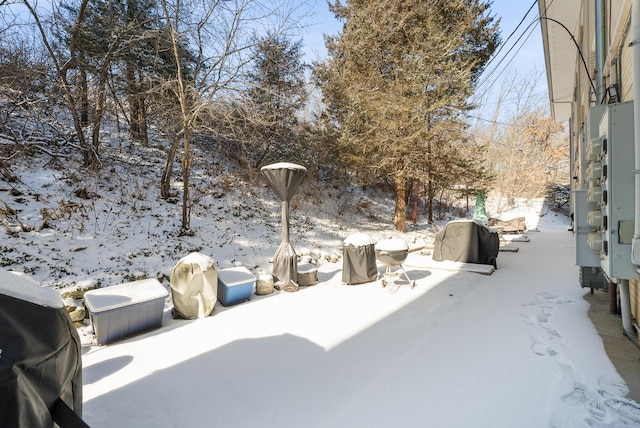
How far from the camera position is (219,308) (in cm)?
466

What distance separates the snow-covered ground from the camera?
7.31 feet

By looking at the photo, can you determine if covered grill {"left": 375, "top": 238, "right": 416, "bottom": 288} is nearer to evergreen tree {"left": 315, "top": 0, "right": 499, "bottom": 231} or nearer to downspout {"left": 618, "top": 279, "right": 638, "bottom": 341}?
downspout {"left": 618, "top": 279, "right": 638, "bottom": 341}

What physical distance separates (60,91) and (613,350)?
10163 millimetres

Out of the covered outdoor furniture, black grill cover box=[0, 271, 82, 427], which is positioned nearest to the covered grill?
black grill cover box=[0, 271, 82, 427]

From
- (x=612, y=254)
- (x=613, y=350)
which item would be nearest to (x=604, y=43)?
(x=612, y=254)

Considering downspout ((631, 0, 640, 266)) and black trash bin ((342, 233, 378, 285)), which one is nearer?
downspout ((631, 0, 640, 266))

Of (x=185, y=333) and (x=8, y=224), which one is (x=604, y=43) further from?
(x=8, y=224)

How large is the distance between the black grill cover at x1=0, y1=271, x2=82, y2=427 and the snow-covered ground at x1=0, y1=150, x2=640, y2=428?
128 cm

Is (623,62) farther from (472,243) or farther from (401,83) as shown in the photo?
(401,83)

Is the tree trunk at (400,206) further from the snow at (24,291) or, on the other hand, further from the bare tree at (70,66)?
the snow at (24,291)

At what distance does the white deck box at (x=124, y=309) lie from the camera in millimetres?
3379

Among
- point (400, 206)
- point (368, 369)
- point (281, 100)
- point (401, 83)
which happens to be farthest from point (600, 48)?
point (281, 100)

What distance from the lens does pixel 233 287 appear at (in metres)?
4.67

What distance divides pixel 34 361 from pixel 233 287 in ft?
12.1
